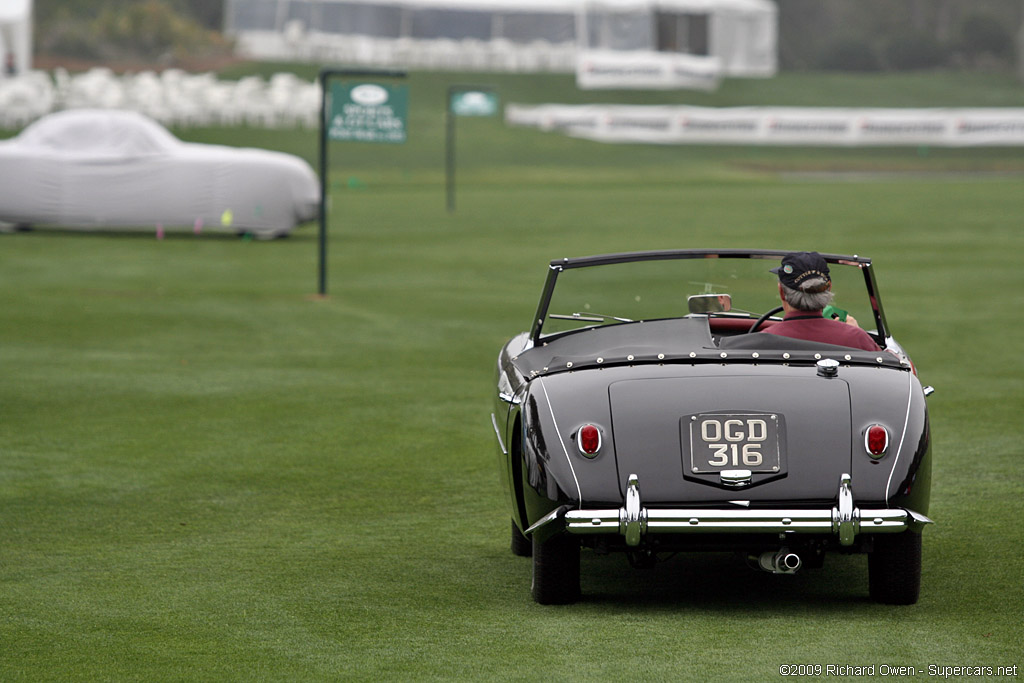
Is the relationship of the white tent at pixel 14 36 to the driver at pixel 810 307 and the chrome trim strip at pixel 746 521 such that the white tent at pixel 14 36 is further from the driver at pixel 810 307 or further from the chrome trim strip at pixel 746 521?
the chrome trim strip at pixel 746 521

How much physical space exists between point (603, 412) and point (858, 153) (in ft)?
160

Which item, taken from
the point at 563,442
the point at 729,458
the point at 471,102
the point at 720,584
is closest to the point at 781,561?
the point at 729,458

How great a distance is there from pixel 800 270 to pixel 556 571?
4.94 ft

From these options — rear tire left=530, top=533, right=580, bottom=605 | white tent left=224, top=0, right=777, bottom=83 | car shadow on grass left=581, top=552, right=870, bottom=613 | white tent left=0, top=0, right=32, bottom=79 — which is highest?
white tent left=224, top=0, right=777, bottom=83

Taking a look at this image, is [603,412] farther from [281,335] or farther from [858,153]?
[858,153]

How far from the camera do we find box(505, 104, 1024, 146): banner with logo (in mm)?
52719

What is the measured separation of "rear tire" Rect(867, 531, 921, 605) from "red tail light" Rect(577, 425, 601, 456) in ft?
3.32

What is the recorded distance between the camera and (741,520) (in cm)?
513

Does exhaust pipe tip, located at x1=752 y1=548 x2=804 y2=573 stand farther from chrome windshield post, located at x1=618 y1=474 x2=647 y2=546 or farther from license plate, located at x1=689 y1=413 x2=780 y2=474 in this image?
chrome windshield post, located at x1=618 y1=474 x2=647 y2=546

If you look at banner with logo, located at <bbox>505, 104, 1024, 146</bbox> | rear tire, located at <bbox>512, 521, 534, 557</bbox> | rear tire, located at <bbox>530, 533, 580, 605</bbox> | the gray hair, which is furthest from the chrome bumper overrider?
banner with logo, located at <bbox>505, 104, 1024, 146</bbox>

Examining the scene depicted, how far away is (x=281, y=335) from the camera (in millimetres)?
13633

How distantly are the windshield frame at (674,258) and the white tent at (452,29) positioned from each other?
218ft

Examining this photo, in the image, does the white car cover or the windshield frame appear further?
the white car cover

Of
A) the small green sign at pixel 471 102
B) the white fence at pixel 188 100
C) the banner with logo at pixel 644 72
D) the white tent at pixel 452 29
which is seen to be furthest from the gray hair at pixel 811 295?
the white tent at pixel 452 29
